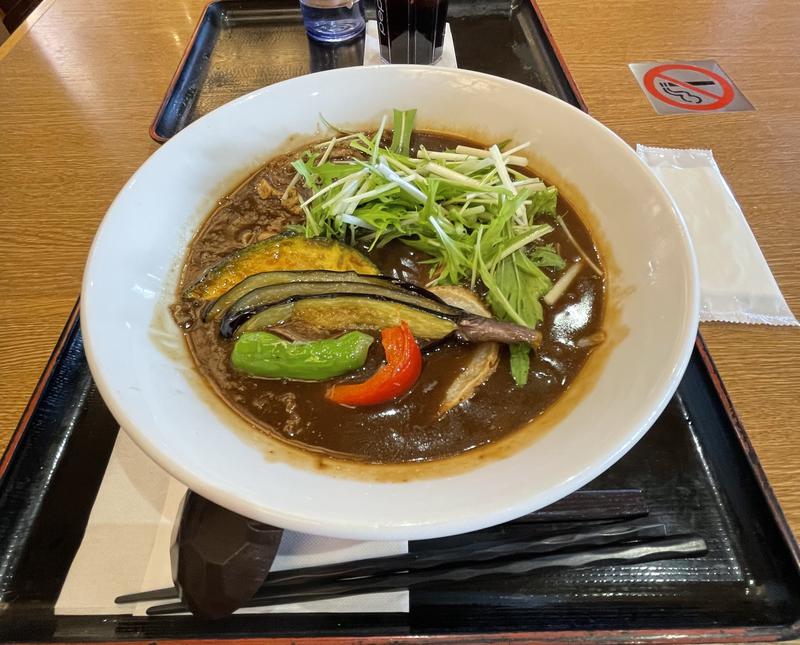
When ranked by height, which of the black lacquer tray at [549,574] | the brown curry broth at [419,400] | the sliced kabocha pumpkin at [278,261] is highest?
the sliced kabocha pumpkin at [278,261]

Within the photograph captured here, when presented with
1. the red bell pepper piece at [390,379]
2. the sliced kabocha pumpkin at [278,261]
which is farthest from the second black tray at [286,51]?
the red bell pepper piece at [390,379]

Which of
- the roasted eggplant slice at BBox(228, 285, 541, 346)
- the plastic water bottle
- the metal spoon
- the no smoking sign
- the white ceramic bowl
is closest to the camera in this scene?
the white ceramic bowl

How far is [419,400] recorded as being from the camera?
1278 millimetres

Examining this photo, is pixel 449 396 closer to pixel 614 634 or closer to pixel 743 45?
pixel 614 634

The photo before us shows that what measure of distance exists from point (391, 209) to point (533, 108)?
0.61 meters

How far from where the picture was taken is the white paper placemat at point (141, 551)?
109cm

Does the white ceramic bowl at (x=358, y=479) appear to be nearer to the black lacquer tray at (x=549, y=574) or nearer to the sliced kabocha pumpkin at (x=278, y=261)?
the sliced kabocha pumpkin at (x=278, y=261)

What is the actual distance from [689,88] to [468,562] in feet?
7.83

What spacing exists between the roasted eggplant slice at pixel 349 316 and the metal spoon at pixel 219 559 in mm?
494

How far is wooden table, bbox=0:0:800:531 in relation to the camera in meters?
1.50

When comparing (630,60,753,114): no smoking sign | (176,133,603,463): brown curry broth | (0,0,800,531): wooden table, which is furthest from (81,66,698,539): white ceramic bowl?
(630,60,753,114): no smoking sign

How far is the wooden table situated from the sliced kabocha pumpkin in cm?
59

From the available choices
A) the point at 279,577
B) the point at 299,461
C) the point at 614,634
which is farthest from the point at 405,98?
the point at 614,634

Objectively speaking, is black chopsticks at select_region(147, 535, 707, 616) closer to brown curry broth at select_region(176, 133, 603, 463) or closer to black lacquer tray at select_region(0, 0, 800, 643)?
black lacquer tray at select_region(0, 0, 800, 643)
